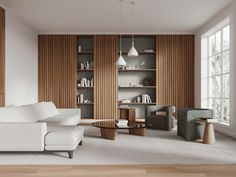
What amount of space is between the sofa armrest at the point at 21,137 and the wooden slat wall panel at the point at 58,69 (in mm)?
5518

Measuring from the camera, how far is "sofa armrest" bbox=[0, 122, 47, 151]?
4410 mm

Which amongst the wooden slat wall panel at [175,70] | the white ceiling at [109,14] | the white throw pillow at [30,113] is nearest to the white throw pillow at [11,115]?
the white throw pillow at [30,113]

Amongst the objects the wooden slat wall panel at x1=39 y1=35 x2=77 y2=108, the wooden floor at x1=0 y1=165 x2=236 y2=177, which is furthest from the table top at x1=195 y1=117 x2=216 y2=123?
the wooden slat wall panel at x1=39 y1=35 x2=77 y2=108

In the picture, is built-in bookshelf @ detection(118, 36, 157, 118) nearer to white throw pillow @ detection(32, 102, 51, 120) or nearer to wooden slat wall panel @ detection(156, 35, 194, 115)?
wooden slat wall panel @ detection(156, 35, 194, 115)

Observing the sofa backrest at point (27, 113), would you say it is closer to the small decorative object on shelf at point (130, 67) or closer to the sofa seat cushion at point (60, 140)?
the sofa seat cushion at point (60, 140)

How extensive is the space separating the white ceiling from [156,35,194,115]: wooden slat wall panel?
0.39m

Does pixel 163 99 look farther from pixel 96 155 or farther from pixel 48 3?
pixel 96 155

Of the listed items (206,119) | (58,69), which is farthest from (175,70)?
(206,119)

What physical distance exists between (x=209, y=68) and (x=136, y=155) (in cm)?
547

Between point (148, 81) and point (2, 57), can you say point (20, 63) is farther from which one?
point (148, 81)

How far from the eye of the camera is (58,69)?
997cm

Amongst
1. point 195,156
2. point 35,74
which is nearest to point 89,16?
point 35,74

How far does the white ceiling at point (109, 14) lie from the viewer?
683cm

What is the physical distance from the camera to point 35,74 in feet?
31.7
